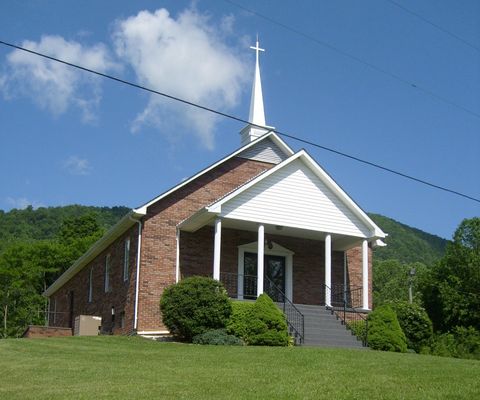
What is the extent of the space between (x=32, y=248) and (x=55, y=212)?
38.1 m

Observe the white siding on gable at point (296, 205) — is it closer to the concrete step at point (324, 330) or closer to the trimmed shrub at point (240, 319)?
the concrete step at point (324, 330)

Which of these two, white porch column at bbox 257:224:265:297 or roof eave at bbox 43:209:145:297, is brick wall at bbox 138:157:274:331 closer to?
roof eave at bbox 43:209:145:297

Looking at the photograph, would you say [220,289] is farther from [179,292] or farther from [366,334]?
[366,334]

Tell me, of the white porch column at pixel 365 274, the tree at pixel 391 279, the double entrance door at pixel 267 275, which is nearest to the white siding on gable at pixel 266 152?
the double entrance door at pixel 267 275

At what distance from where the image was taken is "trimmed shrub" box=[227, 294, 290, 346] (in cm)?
2214

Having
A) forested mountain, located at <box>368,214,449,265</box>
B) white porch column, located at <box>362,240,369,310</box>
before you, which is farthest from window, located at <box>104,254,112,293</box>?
forested mountain, located at <box>368,214,449,265</box>

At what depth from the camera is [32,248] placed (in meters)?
59.5

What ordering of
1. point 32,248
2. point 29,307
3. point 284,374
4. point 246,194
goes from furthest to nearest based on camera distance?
point 32,248, point 29,307, point 246,194, point 284,374

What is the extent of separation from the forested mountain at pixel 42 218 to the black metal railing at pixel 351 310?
→ 61.5 m

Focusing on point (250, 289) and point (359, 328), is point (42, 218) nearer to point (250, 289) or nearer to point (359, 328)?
point (250, 289)

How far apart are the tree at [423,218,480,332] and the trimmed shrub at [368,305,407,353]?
39.0 ft

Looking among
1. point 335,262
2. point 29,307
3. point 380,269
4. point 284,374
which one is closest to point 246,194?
point 335,262

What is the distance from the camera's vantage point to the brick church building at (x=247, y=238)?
2558 cm

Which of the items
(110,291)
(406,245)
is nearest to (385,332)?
(110,291)
